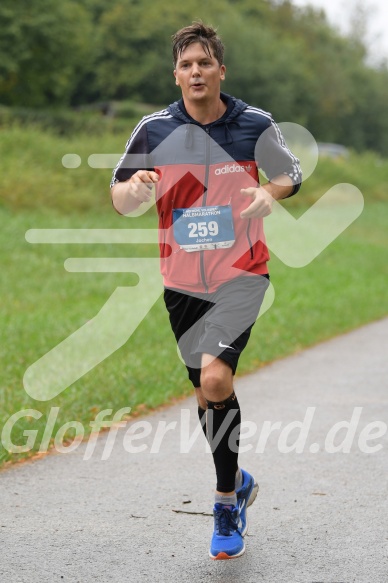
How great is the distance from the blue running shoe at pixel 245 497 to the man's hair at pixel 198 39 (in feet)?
6.21

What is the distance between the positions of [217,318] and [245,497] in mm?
878

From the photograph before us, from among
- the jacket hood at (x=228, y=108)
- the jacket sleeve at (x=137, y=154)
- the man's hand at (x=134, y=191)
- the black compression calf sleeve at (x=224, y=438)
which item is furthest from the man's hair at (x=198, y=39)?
the black compression calf sleeve at (x=224, y=438)

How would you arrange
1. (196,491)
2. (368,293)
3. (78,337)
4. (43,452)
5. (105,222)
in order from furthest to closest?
(105,222)
(368,293)
(78,337)
(43,452)
(196,491)

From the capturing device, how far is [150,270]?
1653 cm

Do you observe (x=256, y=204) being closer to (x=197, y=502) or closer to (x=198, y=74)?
(x=198, y=74)

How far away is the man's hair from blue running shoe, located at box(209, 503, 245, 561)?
1.95 m

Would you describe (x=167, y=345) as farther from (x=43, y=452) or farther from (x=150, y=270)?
(x=150, y=270)

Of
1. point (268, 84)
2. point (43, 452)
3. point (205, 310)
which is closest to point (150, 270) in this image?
point (43, 452)

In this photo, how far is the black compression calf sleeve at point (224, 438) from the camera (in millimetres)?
4645

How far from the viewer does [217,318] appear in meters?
4.57

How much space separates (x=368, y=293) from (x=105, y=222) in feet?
20.2

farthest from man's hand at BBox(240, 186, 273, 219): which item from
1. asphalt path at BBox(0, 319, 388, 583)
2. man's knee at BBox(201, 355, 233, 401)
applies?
asphalt path at BBox(0, 319, 388, 583)

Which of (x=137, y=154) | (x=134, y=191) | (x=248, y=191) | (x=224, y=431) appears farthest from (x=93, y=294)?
(x=248, y=191)

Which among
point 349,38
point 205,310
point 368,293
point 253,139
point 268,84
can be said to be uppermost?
point 349,38
